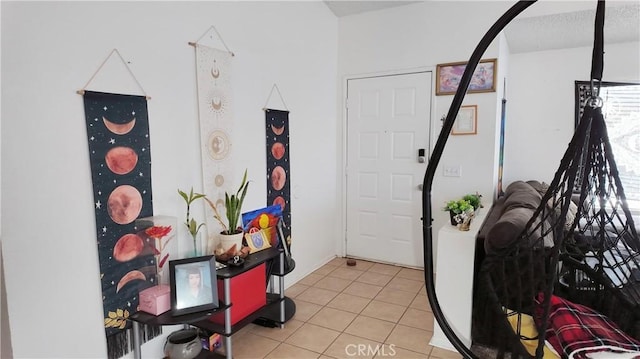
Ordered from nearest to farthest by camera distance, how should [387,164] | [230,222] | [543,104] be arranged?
[230,222]
[387,164]
[543,104]

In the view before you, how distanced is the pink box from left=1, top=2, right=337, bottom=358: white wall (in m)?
0.21

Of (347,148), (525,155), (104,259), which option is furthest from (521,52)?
(104,259)

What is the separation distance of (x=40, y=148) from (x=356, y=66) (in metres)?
3.05

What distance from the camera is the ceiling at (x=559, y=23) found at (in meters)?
3.01

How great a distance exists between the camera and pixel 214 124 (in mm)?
2436

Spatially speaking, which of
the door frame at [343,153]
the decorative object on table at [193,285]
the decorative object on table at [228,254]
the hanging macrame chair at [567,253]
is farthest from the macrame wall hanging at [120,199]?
the door frame at [343,153]

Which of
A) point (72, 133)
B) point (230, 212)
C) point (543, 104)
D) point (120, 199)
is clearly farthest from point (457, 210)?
point (543, 104)

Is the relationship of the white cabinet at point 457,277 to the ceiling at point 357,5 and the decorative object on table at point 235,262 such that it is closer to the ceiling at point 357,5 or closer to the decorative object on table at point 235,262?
the decorative object on table at point 235,262

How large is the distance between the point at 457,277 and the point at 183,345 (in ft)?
5.43

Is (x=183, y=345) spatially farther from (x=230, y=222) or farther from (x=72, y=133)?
(x=72, y=133)

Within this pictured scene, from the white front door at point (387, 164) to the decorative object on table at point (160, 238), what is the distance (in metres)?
2.32

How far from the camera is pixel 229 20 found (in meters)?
2.55

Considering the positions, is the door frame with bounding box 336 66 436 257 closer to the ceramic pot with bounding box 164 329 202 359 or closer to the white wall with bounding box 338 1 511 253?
the white wall with bounding box 338 1 511 253

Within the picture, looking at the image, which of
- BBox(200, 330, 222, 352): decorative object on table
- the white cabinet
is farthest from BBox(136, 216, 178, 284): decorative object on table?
the white cabinet
